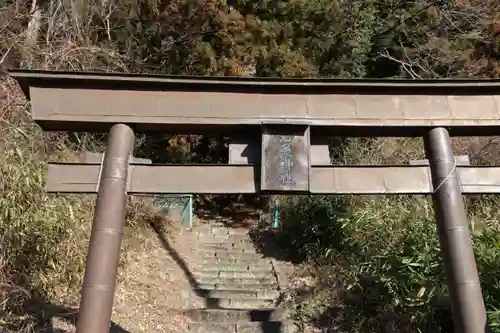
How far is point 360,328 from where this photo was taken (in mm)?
7738

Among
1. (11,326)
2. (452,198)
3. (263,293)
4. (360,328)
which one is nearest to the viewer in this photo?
(452,198)

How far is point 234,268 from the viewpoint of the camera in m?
11.3

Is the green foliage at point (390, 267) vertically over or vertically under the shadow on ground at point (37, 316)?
over

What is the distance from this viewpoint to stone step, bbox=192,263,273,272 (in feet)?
36.6

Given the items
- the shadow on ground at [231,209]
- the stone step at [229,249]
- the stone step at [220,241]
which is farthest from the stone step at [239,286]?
the shadow on ground at [231,209]

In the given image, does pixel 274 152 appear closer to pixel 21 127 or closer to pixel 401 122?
pixel 401 122

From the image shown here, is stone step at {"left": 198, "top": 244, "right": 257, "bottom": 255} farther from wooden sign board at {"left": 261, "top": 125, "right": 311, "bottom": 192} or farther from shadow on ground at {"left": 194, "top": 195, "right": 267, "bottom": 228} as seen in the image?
wooden sign board at {"left": 261, "top": 125, "right": 311, "bottom": 192}

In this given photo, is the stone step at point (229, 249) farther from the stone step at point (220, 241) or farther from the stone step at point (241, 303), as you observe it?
the stone step at point (241, 303)

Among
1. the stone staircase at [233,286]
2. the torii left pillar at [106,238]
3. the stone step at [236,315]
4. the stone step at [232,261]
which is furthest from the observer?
the stone step at [232,261]

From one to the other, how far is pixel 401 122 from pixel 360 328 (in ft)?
11.9

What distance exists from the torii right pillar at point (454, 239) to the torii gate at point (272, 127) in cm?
1

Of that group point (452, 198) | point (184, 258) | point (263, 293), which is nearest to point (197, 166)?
point (452, 198)

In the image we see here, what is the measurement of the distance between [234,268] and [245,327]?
3.10m

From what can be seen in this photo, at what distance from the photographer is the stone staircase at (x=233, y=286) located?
328 inches
